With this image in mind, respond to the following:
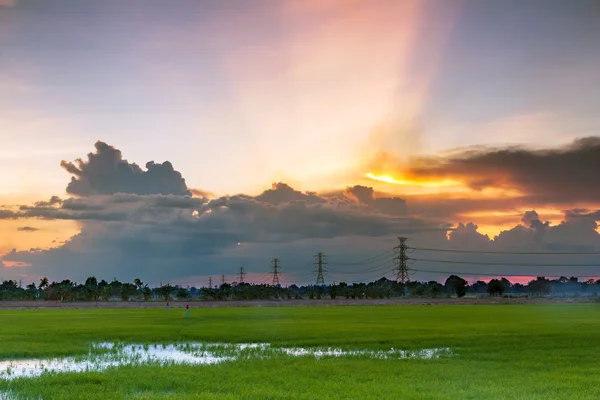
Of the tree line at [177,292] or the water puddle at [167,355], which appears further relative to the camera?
the tree line at [177,292]

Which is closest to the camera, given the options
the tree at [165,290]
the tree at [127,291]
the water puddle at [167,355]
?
the water puddle at [167,355]

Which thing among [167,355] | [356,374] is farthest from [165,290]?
[356,374]

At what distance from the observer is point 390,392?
20.7 m

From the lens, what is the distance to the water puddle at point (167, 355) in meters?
27.0

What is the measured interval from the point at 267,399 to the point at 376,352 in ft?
44.8

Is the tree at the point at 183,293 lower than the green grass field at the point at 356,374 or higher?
lower

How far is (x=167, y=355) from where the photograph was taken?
31688 millimetres

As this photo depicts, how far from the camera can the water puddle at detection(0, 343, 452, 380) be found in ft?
88.7

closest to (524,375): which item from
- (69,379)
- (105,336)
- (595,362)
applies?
(595,362)

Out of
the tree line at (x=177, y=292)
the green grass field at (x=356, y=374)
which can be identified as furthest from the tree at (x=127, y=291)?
the green grass field at (x=356, y=374)

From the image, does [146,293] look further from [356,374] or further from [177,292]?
[356,374]

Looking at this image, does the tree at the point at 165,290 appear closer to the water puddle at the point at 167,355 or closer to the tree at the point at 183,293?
the tree at the point at 183,293

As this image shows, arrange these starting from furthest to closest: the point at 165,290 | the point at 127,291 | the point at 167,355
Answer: the point at 165,290 < the point at 127,291 < the point at 167,355

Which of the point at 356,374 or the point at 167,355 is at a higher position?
the point at 356,374
